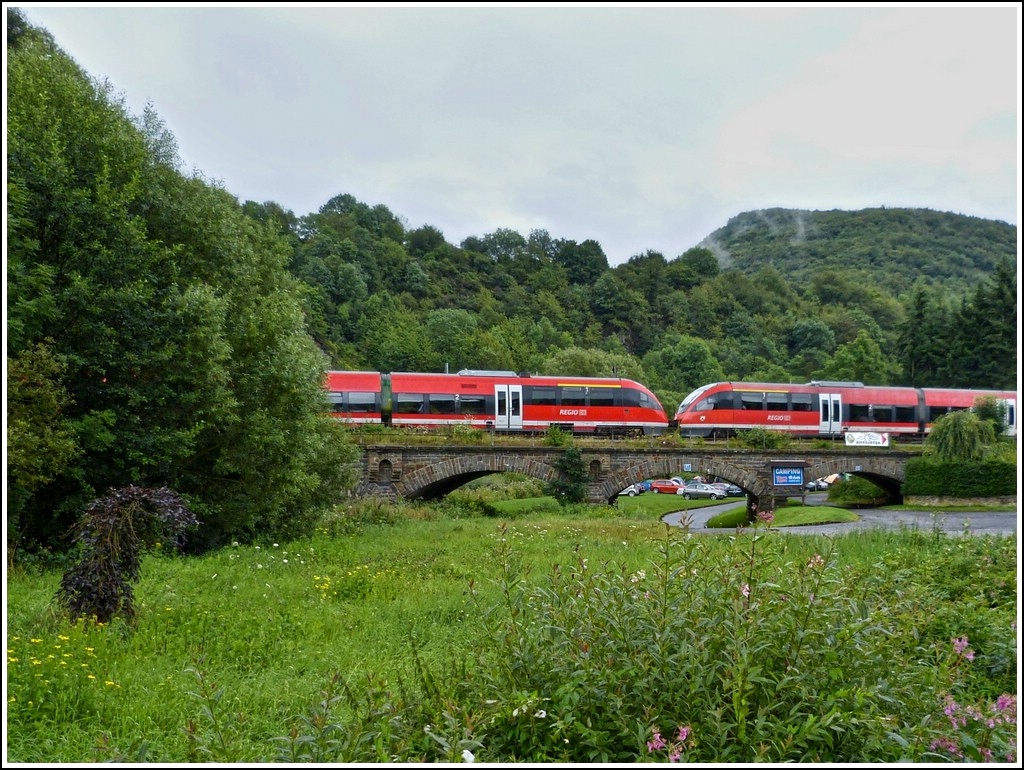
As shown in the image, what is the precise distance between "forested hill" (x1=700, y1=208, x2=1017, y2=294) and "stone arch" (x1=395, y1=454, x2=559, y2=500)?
13.7m

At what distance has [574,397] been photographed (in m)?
32.1

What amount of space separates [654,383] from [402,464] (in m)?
32.8

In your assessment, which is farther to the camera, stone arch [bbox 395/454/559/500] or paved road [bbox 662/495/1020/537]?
stone arch [bbox 395/454/559/500]

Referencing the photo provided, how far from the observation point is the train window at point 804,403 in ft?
108

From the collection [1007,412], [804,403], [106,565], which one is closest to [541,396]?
[804,403]

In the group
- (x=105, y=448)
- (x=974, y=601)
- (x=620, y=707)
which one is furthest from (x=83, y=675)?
(x=974, y=601)

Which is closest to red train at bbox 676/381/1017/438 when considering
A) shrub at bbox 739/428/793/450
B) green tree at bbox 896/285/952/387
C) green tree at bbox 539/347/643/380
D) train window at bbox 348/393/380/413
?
green tree at bbox 896/285/952/387

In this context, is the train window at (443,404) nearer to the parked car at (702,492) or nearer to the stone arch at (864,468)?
the stone arch at (864,468)

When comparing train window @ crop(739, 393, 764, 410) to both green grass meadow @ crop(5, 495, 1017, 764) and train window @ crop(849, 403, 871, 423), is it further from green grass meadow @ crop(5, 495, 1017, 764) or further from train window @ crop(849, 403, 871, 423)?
green grass meadow @ crop(5, 495, 1017, 764)

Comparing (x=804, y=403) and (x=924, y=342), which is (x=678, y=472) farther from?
(x=924, y=342)

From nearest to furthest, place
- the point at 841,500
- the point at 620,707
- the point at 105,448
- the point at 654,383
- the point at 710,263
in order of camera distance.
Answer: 1. the point at 620,707
2. the point at 105,448
3. the point at 841,500
4. the point at 654,383
5. the point at 710,263

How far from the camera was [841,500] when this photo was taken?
34.6 metres

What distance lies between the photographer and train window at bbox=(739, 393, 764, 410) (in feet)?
106

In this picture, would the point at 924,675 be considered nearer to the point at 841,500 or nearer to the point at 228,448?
the point at 228,448
